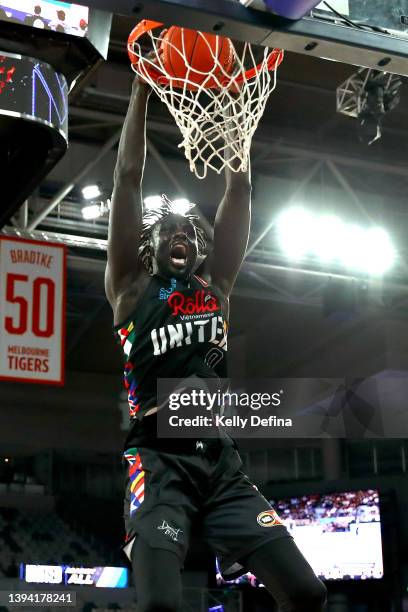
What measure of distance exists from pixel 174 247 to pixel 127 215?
0.23m

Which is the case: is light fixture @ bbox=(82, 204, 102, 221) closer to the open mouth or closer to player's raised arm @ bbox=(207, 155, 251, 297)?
player's raised arm @ bbox=(207, 155, 251, 297)

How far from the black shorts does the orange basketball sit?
5.33 feet

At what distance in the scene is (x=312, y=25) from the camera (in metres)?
3.93

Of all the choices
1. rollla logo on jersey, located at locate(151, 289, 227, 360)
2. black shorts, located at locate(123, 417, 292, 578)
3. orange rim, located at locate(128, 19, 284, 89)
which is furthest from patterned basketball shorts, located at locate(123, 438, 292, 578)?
orange rim, located at locate(128, 19, 284, 89)

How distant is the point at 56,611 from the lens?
10953 millimetres

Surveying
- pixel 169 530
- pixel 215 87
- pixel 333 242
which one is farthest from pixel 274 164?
pixel 169 530

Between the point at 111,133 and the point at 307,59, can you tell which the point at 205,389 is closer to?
the point at 307,59

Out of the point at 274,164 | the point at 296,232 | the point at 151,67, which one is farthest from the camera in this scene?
the point at 274,164

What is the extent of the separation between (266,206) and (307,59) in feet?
9.77

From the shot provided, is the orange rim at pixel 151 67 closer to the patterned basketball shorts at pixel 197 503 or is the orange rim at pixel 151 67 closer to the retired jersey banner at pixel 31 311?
the patterned basketball shorts at pixel 197 503

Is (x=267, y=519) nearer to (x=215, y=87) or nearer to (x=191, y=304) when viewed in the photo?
(x=191, y=304)

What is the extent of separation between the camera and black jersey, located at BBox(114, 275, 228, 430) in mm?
3629

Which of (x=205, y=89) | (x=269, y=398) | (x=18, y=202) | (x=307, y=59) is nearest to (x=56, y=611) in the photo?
(x=269, y=398)

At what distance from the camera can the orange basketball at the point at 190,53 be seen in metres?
4.13
